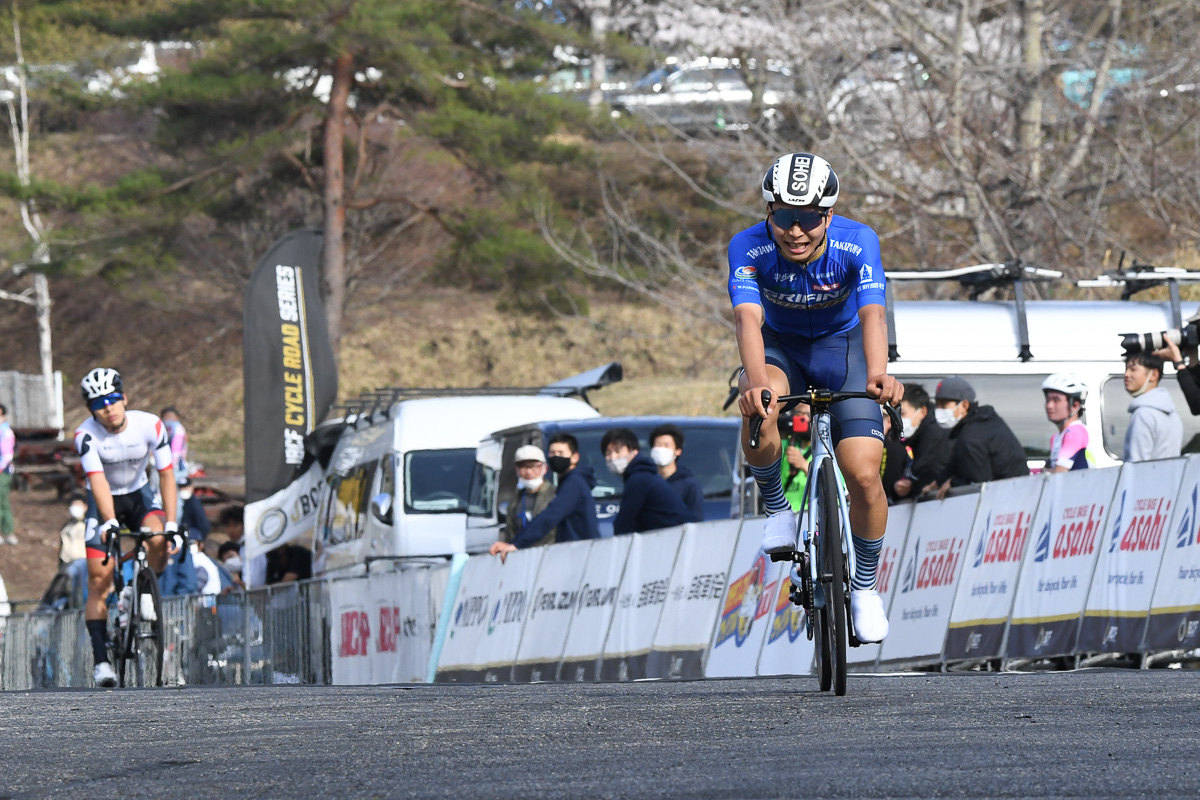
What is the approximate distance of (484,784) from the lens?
15.9ft

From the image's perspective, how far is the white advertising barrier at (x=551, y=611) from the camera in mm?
14117

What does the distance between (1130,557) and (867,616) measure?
3.79m

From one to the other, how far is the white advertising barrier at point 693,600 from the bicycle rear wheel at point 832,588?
16.8 ft

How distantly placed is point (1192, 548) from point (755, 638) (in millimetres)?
3106

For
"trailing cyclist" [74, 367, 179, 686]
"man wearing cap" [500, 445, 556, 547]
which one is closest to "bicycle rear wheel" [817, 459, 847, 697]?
"trailing cyclist" [74, 367, 179, 686]

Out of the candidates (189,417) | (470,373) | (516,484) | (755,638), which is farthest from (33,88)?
(755,638)

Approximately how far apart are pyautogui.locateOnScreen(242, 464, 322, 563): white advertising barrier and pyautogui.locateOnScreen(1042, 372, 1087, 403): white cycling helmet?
36.6 ft

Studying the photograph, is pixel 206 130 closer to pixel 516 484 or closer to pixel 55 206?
pixel 55 206

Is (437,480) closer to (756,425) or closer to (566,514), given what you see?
(566,514)

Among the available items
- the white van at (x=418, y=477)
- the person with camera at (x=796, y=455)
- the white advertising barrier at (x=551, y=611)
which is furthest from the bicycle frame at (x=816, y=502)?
the white van at (x=418, y=477)

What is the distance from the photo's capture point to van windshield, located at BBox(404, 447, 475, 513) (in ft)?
58.4

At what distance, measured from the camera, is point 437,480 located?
59.1ft

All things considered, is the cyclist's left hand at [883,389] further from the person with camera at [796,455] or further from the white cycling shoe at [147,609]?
the white cycling shoe at [147,609]

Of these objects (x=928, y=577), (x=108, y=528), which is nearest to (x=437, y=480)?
(x=108, y=528)
